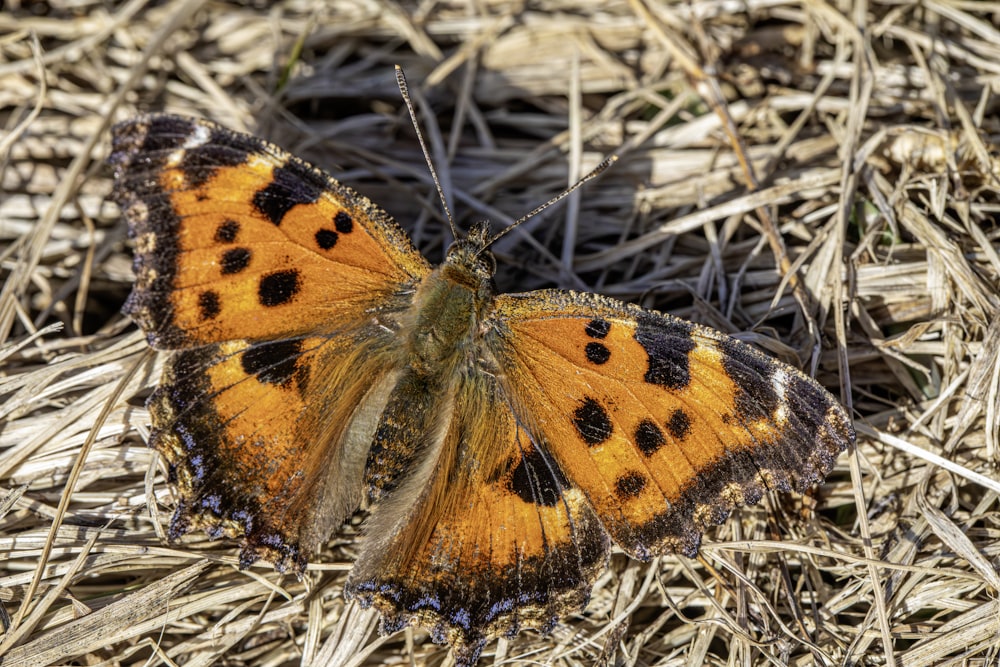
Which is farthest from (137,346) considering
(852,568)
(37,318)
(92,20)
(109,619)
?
(852,568)

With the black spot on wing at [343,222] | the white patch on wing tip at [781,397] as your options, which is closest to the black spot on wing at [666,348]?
the white patch on wing tip at [781,397]

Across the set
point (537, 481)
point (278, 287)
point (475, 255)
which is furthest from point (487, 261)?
point (537, 481)

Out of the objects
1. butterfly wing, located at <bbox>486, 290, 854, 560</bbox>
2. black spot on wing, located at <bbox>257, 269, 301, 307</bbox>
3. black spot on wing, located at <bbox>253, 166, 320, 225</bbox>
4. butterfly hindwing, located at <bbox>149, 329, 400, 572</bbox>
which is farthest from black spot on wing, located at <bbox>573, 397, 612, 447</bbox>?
black spot on wing, located at <bbox>253, 166, 320, 225</bbox>

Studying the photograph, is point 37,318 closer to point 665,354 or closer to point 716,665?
point 665,354

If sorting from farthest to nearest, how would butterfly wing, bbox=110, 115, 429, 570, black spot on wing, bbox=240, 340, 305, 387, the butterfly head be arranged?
the butterfly head, black spot on wing, bbox=240, 340, 305, 387, butterfly wing, bbox=110, 115, 429, 570

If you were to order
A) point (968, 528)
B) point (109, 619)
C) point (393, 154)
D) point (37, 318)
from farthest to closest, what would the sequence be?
point (393, 154)
point (37, 318)
point (968, 528)
point (109, 619)

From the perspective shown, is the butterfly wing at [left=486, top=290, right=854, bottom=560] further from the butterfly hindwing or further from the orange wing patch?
the orange wing patch

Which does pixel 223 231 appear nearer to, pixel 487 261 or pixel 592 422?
pixel 487 261

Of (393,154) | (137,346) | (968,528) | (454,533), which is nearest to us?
(454,533)

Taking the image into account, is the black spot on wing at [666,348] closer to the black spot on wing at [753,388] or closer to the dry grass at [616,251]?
the black spot on wing at [753,388]
